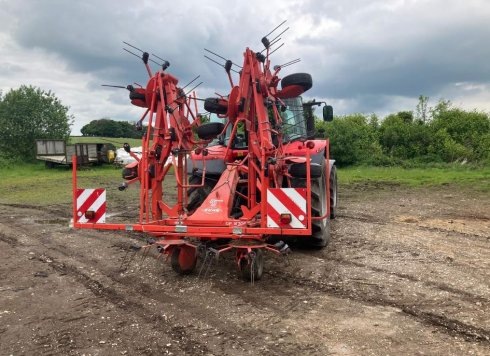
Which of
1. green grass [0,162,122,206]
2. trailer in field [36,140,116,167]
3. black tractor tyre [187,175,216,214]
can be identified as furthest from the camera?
trailer in field [36,140,116,167]

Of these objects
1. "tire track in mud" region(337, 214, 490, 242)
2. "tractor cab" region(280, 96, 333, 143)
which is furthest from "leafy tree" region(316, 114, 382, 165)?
"tractor cab" region(280, 96, 333, 143)

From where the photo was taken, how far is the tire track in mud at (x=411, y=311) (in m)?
3.62

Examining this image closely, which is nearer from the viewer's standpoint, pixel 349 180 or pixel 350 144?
pixel 349 180

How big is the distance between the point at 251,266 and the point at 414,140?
1777 centimetres

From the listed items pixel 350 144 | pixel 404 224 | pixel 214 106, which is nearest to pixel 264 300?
pixel 214 106

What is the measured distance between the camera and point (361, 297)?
4.54 m

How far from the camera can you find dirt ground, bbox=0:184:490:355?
3590 mm

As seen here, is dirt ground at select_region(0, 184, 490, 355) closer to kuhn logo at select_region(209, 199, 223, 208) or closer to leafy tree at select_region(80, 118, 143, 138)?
kuhn logo at select_region(209, 199, 223, 208)

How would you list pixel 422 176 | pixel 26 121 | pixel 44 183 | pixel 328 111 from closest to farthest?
pixel 328 111 < pixel 422 176 < pixel 44 183 < pixel 26 121

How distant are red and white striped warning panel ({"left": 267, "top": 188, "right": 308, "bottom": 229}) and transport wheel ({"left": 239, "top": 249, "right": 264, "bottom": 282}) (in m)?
0.38

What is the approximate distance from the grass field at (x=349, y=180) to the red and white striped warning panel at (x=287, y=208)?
8.88 m

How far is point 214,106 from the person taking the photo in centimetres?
606

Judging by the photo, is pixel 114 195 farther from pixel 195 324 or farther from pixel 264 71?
pixel 195 324

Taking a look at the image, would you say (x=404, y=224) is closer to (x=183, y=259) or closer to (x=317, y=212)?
(x=317, y=212)
